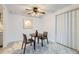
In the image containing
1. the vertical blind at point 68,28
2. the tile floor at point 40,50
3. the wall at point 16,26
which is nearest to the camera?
the tile floor at point 40,50

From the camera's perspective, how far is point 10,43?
15.0 feet

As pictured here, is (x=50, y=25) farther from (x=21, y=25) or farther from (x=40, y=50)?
(x=40, y=50)

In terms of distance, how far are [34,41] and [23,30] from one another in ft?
2.95

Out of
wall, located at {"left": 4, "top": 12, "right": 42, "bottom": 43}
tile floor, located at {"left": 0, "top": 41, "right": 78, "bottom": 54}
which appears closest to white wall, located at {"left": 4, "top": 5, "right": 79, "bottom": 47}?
wall, located at {"left": 4, "top": 12, "right": 42, "bottom": 43}

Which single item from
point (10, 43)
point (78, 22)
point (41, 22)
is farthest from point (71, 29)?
point (10, 43)

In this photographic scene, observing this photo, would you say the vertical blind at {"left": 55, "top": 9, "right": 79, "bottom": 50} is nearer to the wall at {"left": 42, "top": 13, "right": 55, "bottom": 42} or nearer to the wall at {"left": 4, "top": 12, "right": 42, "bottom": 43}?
the wall at {"left": 42, "top": 13, "right": 55, "bottom": 42}

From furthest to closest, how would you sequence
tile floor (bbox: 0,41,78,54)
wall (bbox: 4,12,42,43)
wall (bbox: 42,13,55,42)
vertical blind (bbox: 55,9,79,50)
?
wall (bbox: 42,13,55,42)
wall (bbox: 4,12,42,43)
vertical blind (bbox: 55,9,79,50)
tile floor (bbox: 0,41,78,54)

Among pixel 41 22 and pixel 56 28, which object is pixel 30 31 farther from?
pixel 56 28

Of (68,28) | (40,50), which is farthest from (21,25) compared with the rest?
(68,28)

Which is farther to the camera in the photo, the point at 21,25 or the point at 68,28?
the point at 21,25

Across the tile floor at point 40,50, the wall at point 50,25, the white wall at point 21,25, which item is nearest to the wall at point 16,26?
the white wall at point 21,25

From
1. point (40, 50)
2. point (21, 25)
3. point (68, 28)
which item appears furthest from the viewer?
point (21, 25)

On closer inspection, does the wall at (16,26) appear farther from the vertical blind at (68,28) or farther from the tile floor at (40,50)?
the vertical blind at (68,28)

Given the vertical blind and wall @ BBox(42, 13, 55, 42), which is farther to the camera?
wall @ BBox(42, 13, 55, 42)
